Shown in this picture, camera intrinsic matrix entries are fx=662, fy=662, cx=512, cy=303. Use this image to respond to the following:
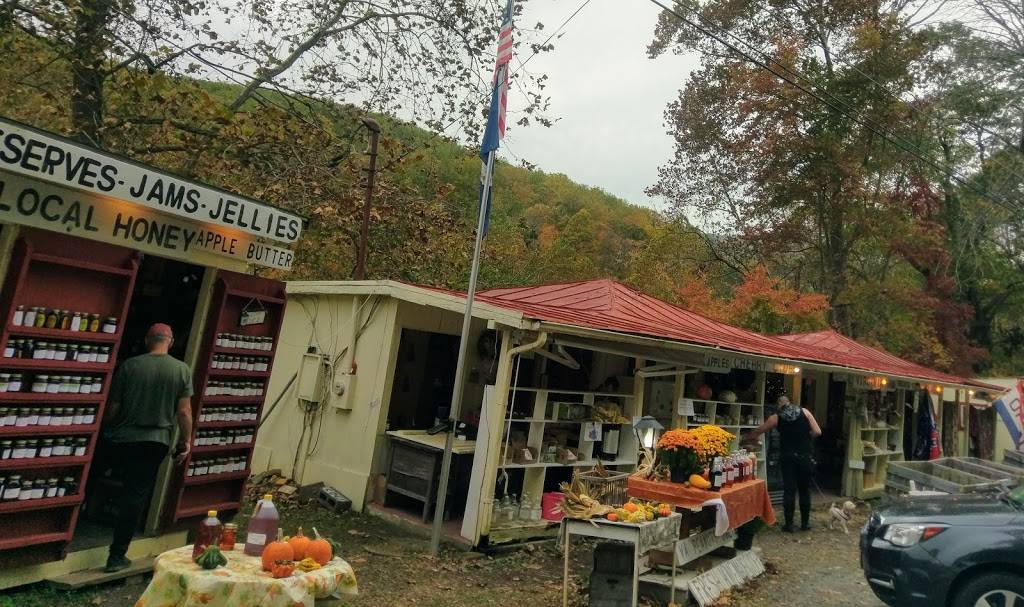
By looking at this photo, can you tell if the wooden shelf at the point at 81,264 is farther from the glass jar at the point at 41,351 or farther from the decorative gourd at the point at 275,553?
the decorative gourd at the point at 275,553

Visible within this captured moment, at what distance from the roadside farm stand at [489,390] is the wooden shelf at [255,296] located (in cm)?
190

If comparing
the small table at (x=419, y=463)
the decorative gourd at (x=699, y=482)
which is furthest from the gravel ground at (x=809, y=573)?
the small table at (x=419, y=463)

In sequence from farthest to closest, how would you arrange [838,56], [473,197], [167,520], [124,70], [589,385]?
1. [473,197]
2. [838,56]
3. [124,70]
4. [589,385]
5. [167,520]

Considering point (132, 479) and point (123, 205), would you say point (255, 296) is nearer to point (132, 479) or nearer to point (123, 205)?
point (123, 205)

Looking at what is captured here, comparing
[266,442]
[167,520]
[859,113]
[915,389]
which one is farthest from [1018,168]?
[167,520]

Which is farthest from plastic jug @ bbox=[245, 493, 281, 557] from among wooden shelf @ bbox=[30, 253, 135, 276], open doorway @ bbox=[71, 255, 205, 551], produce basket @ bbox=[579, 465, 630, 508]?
produce basket @ bbox=[579, 465, 630, 508]

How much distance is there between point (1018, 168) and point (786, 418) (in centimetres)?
1802

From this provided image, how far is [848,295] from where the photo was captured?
2316 centimetres

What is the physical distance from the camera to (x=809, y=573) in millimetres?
7301

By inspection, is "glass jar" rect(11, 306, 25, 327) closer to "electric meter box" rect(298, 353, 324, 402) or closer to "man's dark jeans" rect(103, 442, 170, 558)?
"man's dark jeans" rect(103, 442, 170, 558)

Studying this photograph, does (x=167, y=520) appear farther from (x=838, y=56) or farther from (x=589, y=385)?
(x=838, y=56)

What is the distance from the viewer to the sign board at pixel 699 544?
5.96 metres

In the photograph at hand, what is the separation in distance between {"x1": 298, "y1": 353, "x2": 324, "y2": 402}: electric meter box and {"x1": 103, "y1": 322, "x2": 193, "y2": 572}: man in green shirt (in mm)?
3973

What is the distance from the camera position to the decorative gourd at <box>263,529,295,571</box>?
3.31m
